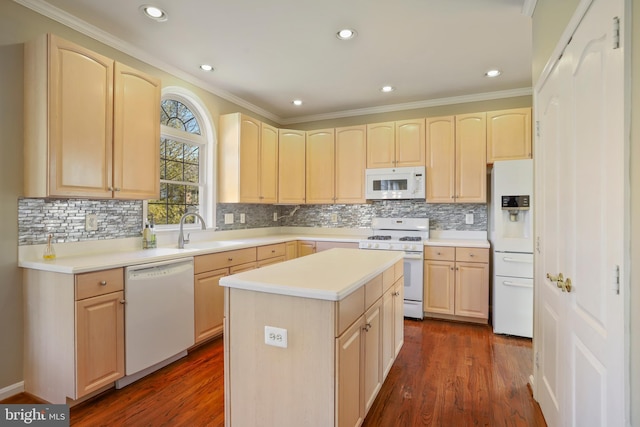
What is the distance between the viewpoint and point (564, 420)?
1524 mm

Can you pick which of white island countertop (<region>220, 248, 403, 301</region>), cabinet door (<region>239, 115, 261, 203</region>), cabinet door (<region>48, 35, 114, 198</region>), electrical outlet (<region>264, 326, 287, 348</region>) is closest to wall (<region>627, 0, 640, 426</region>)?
white island countertop (<region>220, 248, 403, 301</region>)

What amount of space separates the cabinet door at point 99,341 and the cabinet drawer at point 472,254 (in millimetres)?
3191

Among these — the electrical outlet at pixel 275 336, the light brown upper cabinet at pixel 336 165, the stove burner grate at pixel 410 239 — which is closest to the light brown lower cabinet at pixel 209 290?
the electrical outlet at pixel 275 336

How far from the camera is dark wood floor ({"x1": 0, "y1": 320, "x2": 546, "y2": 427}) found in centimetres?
191

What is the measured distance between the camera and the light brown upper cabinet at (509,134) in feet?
11.3

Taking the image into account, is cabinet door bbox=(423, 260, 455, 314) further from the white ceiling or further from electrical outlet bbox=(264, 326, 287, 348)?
electrical outlet bbox=(264, 326, 287, 348)

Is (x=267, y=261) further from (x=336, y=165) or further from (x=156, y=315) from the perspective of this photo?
(x=336, y=165)

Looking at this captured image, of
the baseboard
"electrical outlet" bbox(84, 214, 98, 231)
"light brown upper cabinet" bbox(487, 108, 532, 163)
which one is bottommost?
the baseboard

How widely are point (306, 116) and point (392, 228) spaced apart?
2.14 meters

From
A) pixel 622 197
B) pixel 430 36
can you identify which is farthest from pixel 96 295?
pixel 430 36

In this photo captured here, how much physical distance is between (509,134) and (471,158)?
0.44 m

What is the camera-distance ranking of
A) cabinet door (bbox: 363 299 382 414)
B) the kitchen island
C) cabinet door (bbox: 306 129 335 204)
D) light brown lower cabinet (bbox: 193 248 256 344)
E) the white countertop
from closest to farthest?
1. the kitchen island
2. cabinet door (bbox: 363 299 382 414)
3. the white countertop
4. light brown lower cabinet (bbox: 193 248 256 344)
5. cabinet door (bbox: 306 129 335 204)

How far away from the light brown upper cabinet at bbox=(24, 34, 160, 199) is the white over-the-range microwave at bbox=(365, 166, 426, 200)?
2627mm

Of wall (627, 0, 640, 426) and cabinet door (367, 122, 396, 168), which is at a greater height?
cabinet door (367, 122, 396, 168)
